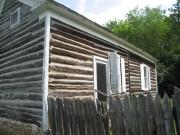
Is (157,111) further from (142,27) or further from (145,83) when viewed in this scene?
(142,27)

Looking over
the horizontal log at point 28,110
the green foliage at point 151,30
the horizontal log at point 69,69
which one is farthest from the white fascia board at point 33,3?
the green foliage at point 151,30

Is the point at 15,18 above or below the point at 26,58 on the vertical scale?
above

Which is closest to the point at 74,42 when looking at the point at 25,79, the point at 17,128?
the point at 25,79

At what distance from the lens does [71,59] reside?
9.10 metres

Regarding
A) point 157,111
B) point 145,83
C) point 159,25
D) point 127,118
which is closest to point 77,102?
point 127,118

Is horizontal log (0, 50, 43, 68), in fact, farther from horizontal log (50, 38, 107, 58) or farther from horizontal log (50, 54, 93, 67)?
horizontal log (50, 38, 107, 58)

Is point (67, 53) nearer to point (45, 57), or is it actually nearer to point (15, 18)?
point (45, 57)

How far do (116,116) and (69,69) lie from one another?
3675 mm

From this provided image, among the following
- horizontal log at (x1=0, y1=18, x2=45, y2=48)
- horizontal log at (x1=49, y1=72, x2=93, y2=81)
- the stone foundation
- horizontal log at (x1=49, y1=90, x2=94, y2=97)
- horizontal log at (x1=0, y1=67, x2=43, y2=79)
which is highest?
horizontal log at (x1=0, y1=18, x2=45, y2=48)

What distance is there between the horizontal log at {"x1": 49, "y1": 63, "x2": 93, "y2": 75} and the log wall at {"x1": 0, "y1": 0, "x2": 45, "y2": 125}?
1.42ft

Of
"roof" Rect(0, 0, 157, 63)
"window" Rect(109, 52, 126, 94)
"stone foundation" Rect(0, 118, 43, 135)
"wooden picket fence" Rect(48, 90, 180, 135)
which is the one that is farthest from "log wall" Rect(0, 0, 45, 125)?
"window" Rect(109, 52, 126, 94)

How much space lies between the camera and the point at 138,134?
5.18m

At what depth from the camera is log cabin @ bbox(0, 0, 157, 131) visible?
8.21m

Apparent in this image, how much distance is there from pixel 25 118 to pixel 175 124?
5627mm
